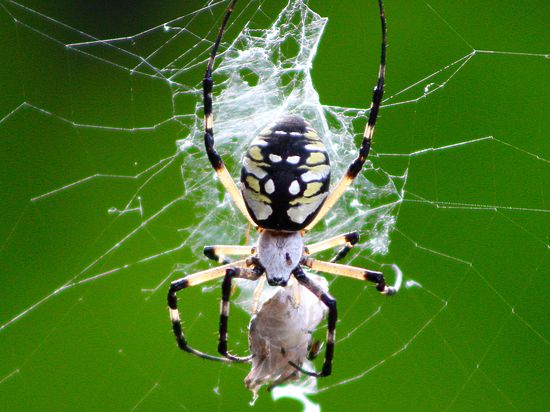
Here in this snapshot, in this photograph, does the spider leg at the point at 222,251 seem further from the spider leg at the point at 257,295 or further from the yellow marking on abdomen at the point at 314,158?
the yellow marking on abdomen at the point at 314,158

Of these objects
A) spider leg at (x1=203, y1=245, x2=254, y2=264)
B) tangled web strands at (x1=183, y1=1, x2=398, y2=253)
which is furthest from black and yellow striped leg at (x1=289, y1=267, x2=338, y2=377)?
tangled web strands at (x1=183, y1=1, x2=398, y2=253)

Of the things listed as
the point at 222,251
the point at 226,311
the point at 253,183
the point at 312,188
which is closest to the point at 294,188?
the point at 312,188

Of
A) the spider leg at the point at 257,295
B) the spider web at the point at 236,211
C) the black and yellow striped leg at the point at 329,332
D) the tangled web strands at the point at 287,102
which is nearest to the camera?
the black and yellow striped leg at the point at 329,332

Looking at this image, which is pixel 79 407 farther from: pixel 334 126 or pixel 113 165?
A: pixel 334 126

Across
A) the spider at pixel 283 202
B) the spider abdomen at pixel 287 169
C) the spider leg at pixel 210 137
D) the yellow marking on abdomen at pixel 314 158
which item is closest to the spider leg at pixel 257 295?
the spider at pixel 283 202

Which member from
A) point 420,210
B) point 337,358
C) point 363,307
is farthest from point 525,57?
point 337,358

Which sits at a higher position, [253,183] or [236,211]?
[253,183]

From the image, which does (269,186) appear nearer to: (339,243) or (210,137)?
(210,137)
